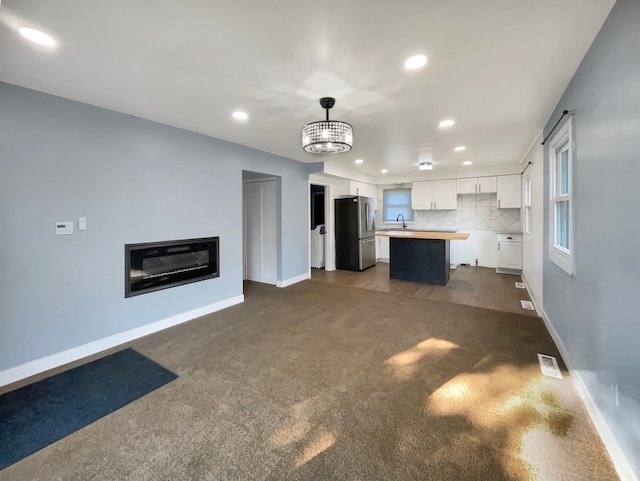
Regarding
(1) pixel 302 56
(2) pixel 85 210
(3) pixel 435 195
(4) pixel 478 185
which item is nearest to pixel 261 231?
(2) pixel 85 210

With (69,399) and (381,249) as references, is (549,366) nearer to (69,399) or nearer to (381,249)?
(69,399)

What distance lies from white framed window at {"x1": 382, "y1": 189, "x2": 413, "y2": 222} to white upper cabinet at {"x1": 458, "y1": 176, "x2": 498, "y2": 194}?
1416 mm

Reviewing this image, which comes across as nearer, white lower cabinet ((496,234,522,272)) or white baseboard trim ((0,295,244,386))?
white baseboard trim ((0,295,244,386))

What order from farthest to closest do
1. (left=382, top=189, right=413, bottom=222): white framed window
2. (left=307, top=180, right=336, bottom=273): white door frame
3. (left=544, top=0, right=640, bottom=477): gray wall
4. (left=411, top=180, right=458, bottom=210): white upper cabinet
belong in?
1. (left=382, top=189, right=413, bottom=222): white framed window
2. (left=411, top=180, right=458, bottom=210): white upper cabinet
3. (left=307, top=180, right=336, bottom=273): white door frame
4. (left=544, top=0, right=640, bottom=477): gray wall

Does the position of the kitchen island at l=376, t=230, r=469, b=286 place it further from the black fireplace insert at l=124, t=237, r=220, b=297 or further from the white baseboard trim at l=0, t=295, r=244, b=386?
the white baseboard trim at l=0, t=295, r=244, b=386

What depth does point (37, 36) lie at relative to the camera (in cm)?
167

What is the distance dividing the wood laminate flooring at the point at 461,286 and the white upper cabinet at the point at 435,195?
5.42 ft

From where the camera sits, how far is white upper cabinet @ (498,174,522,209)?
6012 mm

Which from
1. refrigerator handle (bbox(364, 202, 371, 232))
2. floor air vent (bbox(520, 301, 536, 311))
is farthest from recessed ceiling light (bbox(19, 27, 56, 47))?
A: refrigerator handle (bbox(364, 202, 371, 232))

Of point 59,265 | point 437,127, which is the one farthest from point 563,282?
point 59,265

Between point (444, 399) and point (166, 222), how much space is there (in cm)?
336

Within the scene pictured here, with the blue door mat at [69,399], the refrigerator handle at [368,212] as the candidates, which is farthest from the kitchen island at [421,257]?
the blue door mat at [69,399]

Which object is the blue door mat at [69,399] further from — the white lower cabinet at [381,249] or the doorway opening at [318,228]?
the white lower cabinet at [381,249]

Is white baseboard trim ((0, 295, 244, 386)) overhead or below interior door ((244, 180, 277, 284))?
below
